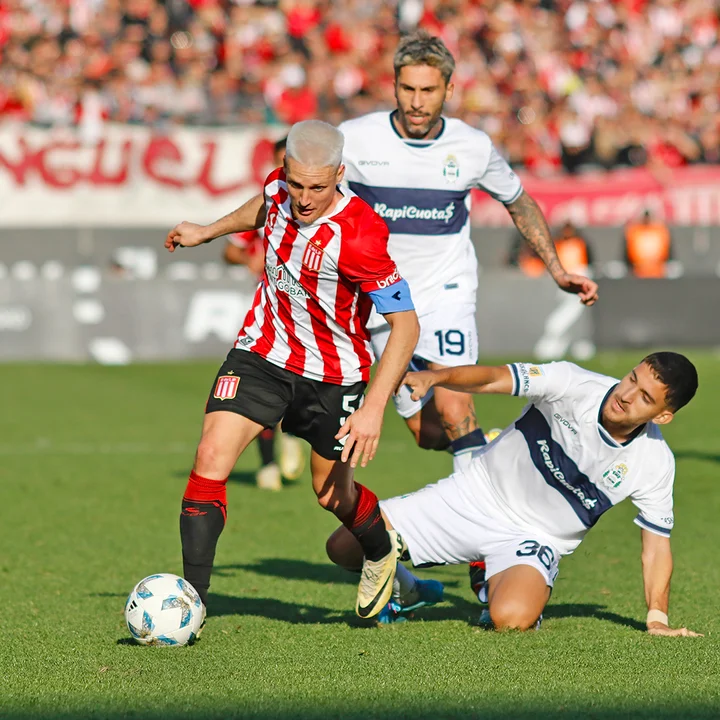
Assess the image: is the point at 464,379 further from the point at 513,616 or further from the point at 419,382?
the point at 513,616

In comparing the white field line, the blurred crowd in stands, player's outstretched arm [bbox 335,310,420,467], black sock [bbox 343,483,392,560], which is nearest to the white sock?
black sock [bbox 343,483,392,560]

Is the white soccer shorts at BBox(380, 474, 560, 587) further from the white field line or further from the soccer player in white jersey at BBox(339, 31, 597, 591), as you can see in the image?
the white field line

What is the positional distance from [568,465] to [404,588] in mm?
928

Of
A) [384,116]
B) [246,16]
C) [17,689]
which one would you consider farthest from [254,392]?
[246,16]

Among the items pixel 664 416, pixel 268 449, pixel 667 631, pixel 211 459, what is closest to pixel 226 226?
pixel 211 459

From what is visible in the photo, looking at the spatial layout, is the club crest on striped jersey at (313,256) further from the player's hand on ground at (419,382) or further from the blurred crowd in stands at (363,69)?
the blurred crowd in stands at (363,69)

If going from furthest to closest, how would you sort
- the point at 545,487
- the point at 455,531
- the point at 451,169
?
the point at 451,169
the point at 455,531
the point at 545,487

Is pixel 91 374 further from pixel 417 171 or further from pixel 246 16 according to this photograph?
pixel 417 171

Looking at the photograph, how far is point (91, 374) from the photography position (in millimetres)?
16828

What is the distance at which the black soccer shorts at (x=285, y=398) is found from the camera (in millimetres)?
5566

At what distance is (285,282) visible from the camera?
557cm

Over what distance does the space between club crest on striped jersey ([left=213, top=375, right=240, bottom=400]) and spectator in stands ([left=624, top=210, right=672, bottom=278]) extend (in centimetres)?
1462

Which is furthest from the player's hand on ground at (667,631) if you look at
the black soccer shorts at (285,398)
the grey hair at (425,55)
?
the grey hair at (425,55)

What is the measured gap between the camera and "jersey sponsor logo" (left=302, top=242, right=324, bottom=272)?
539 cm
